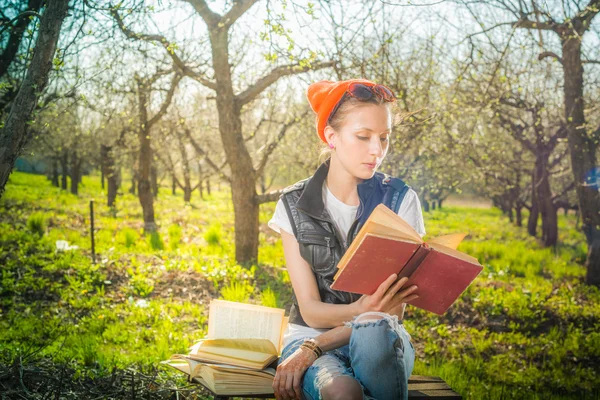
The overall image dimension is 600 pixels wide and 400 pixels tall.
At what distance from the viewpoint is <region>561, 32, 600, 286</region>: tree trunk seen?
734 centimetres

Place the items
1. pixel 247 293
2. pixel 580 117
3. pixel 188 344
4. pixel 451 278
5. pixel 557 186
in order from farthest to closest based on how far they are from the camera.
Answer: pixel 557 186 → pixel 580 117 → pixel 247 293 → pixel 188 344 → pixel 451 278

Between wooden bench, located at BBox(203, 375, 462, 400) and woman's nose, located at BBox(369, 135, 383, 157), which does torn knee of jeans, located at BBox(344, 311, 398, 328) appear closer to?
wooden bench, located at BBox(203, 375, 462, 400)

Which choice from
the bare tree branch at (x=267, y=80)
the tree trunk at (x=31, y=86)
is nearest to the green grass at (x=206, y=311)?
the tree trunk at (x=31, y=86)

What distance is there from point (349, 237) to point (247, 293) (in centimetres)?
387

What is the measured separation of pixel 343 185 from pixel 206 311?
3.55 m

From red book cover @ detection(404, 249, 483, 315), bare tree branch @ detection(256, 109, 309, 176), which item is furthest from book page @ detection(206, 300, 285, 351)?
bare tree branch @ detection(256, 109, 309, 176)

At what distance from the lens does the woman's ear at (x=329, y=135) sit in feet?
8.66

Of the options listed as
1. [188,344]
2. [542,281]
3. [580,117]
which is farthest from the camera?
[542,281]

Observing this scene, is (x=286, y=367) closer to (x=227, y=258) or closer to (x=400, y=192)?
(x=400, y=192)

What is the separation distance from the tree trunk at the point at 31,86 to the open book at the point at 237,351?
5.50ft

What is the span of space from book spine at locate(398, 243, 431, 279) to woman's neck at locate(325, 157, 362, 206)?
0.75m

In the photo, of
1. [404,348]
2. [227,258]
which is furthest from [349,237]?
[227,258]

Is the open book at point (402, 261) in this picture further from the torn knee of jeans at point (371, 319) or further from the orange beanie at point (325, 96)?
the orange beanie at point (325, 96)

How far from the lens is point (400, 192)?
269 cm
